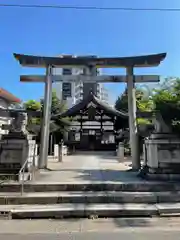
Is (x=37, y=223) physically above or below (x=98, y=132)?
below

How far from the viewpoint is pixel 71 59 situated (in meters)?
12.0

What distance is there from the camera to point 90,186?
764 cm

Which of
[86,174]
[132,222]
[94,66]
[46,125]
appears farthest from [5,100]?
A: [132,222]

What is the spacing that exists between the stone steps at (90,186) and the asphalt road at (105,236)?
2.76 metres

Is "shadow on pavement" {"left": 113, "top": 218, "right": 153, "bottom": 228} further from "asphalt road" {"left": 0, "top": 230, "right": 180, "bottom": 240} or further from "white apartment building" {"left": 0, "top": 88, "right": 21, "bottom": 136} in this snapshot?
"white apartment building" {"left": 0, "top": 88, "right": 21, "bottom": 136}

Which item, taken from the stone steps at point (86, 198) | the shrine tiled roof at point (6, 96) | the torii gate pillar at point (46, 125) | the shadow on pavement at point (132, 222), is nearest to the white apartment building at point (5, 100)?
the shrine tiled roof at point (6, 96)

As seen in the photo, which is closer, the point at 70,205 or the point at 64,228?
the point at 64,228

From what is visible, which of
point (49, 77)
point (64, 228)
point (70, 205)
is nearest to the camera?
point (64, 228)

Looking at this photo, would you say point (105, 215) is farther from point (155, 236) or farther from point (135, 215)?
point (155, 236)

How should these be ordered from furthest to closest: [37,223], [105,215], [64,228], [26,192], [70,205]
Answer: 1. [26,192]
2. [70,205]
3. [105,215]
4. [37,223]
5. [64,228]

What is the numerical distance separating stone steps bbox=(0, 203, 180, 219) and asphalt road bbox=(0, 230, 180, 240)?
1147 millimetres

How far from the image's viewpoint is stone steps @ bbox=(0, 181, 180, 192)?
24.6 feet

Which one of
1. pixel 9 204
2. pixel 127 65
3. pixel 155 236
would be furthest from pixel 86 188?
pixel 127 65

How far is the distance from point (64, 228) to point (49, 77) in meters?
8.07
